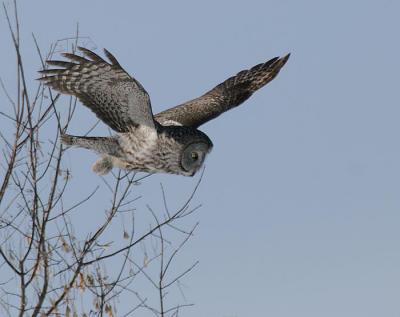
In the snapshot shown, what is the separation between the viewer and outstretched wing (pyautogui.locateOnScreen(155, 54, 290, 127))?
427 inches

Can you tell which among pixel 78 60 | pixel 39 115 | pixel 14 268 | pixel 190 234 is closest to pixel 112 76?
pixel 78 60

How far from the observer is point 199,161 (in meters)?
10.1

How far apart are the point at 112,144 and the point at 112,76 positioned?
4.56ft

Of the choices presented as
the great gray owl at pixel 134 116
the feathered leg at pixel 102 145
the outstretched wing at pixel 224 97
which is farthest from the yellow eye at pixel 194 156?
the feathered leg at pixel 102 145

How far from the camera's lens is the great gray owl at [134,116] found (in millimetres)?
8531

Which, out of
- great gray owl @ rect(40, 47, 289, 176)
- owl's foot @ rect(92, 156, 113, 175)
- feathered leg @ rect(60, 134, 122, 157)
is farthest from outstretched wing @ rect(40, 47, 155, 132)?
owl's foot @ rect(92, 156, 113, 175)

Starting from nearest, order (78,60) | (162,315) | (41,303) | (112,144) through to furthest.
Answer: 1. (41,303)
2. (162,315)
3. (78,60)
4. (112,144)

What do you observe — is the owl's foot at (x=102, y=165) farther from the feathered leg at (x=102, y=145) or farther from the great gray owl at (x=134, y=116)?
the feathered leg at (x=102, y=145)

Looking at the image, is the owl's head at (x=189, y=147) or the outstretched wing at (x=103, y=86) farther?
the owl's head at (x=189, y=147)

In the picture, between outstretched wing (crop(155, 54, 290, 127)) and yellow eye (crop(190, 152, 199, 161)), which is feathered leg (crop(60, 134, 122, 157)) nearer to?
yellow eye (crop(190, 152, 199, 161))

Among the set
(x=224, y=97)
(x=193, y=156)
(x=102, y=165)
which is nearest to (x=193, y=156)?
(x=193, y=156)

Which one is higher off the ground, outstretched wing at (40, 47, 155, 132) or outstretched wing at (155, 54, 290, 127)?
outstretched wing at (155, 54, 290, 127)

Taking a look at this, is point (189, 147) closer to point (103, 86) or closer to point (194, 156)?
point (194, 156)

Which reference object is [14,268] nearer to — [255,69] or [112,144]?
[112,144]
